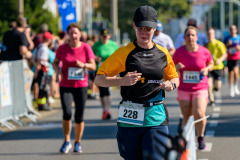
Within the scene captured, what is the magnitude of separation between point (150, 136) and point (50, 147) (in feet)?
17.0

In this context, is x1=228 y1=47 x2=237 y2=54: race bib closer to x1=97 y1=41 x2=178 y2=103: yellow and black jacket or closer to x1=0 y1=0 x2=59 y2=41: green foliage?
x1=0 y1=0 x2=59 y2=41: green foliage

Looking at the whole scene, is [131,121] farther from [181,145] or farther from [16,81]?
Answer: [16,81]

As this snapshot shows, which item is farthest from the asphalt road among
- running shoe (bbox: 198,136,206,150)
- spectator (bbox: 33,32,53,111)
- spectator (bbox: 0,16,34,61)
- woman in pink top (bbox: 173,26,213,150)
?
spectator (bbox: 0,16,34,61)

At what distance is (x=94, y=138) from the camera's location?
12.0 metres

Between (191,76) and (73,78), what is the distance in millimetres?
1762

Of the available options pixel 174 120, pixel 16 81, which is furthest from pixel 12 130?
pixel 174 120

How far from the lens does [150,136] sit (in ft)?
19.9

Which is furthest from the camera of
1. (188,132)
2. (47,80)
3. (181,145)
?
(47,80)

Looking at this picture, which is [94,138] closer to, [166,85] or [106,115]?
[106,115]

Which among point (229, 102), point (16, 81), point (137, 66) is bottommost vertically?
point (229, 102)

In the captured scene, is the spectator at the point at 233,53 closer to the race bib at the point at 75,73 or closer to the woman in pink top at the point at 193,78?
the woman in pink top at the point at 193,78

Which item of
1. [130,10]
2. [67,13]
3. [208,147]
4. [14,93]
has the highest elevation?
[67,13]

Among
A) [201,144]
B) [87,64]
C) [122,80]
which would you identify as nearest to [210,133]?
[201,144]

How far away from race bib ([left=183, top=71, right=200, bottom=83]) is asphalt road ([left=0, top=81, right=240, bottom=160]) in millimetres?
1063
